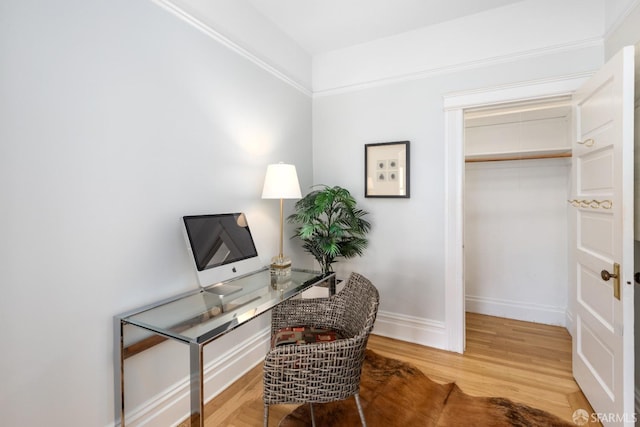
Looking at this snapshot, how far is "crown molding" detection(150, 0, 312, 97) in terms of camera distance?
5.65ft

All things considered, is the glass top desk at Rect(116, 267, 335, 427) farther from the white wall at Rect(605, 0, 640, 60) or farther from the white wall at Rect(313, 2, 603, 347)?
the white wall at Rect(605, 0, 640, 60)

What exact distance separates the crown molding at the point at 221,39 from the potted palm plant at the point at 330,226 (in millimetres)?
1017

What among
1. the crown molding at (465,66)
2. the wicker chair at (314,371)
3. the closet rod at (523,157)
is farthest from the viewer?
the closet rod at (523,157)

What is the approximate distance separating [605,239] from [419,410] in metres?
1.42

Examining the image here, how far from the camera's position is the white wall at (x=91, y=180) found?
3.82ft

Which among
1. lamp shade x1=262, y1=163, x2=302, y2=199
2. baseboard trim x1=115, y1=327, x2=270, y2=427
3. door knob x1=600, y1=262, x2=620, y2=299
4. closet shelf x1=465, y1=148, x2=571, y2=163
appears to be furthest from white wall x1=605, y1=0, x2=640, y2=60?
baseboard trim x1=115, y1=327, x2=270, y2=427

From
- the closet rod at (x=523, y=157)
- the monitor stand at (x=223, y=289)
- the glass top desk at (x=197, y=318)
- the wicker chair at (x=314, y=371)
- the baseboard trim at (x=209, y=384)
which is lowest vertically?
the baseboard trim at (x=209, y=384)

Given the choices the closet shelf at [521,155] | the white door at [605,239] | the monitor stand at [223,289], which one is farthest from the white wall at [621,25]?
the monitor stand at [223,289]

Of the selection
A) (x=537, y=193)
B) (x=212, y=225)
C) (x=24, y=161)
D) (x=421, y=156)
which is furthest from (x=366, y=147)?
(x=24, y=161)

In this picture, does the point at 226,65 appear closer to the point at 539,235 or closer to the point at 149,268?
the point at 149,268

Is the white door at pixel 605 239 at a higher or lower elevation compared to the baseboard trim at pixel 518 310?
higher

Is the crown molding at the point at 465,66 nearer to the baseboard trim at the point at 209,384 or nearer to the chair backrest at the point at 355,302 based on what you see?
the chair backrest at the point at 355,302

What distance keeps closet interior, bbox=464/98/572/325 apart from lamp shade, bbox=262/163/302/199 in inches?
73.6

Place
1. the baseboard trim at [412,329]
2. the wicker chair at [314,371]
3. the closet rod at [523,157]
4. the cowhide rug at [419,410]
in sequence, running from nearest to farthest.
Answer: the wicker chair at [314,371] < the cowhide rug at [419,410] < the baseboard trim at [412,329] < the closet rod at [523,157]
